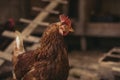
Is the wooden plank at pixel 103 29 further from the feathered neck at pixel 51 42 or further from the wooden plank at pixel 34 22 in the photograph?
the feathered neck at pixel 51 42

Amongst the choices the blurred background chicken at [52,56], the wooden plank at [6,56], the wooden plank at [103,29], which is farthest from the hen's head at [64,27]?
the wooden plank at [103,29]

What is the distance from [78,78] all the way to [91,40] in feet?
7.14

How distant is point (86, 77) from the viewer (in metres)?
6.24

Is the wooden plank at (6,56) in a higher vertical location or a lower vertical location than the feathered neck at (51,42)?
lower

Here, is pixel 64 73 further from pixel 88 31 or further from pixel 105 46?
pixel 105 46

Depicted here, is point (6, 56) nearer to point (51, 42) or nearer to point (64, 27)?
point (51, 42)

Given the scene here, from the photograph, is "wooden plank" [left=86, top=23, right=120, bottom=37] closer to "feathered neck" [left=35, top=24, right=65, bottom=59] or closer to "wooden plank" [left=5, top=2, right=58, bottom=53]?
"wooden plank" [left=5, top=2, right=58, bottom=53]

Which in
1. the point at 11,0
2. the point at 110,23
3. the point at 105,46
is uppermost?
the point at 11,0

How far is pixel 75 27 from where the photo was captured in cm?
791

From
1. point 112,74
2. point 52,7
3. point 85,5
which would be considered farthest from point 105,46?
point 112,74

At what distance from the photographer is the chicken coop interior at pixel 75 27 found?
6.77 m

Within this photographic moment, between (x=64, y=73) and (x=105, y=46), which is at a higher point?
(x=64, y=73)

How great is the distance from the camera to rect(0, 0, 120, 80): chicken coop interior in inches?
267

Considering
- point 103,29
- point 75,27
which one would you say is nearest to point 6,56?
point 75,27
